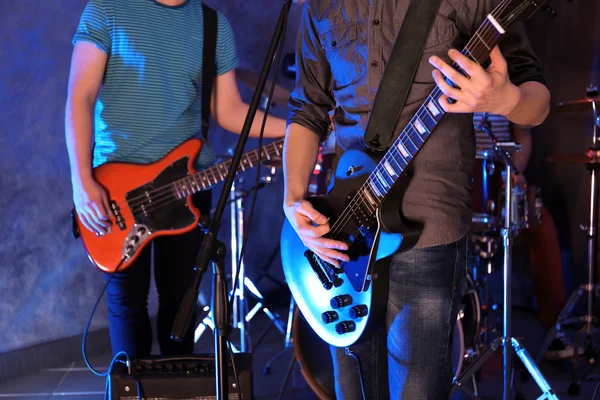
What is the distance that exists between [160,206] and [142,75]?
546mm

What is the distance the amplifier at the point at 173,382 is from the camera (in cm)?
238

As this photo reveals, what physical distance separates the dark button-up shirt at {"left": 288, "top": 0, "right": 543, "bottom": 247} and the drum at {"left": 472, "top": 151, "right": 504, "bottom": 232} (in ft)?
6.48

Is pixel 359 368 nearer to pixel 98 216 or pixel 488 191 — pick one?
pixel 98 216

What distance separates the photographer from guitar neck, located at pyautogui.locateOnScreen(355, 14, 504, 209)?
1.49 m

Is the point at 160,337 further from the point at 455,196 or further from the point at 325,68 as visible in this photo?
the point at 455,196

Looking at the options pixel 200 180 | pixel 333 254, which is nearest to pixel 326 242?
pixel 333 254

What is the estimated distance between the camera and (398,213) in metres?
1.75

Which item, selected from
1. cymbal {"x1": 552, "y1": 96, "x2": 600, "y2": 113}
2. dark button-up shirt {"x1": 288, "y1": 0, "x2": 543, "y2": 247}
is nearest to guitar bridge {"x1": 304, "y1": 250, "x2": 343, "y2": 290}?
dark button-up shirt {"x1": 288, "y1": 0, "x2": 543, "y2": 247}

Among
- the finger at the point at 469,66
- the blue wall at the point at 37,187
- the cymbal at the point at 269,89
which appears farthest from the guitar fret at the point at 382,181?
the blue wall at the point at 37,187

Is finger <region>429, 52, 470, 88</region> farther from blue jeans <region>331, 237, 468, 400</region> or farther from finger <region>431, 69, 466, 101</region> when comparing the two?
blue jeans <region>331, 237, 468, 400</region>

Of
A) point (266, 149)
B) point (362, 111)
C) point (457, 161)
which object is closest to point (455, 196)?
point (457, 161)

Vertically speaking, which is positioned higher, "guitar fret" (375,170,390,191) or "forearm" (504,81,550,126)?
"forearm" (504,81,550,126)

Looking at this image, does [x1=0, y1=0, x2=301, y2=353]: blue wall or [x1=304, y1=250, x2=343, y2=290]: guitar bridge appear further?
[x1=0, y1=0, x2=301, y2=353]: blue wall

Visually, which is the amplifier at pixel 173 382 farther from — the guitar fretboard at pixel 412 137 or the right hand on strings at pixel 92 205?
the guitar fretboard at pixel 412 137
